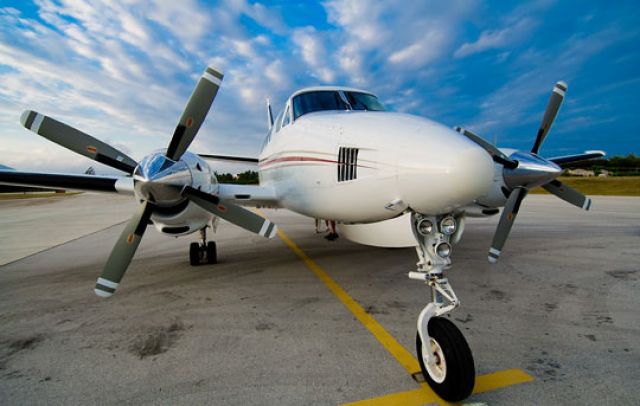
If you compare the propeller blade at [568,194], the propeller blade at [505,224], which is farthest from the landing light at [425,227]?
the propeller blade at [568,194]

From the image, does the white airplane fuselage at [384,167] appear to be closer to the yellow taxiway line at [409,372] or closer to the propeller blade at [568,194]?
the yellow taxiway line at [409,372]

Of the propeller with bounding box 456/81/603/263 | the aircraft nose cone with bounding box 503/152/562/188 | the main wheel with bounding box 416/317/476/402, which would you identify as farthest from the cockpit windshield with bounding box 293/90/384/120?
the main wheel with bounding box 416/317/476/402

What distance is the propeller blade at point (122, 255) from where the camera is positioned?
12.7 feet

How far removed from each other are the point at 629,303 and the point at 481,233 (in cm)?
687

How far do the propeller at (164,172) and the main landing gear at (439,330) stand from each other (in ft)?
6.42

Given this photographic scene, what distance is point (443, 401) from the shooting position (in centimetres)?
248

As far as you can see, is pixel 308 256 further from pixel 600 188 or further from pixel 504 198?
pixel 600 188

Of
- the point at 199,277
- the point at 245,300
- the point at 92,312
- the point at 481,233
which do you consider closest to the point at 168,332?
the point at 245,300

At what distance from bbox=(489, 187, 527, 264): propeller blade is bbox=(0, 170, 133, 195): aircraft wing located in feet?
18.5

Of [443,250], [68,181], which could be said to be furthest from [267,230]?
[68,181]

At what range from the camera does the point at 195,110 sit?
434cm

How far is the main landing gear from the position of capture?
7.93ft

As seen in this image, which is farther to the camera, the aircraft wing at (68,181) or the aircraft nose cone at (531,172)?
the aircraft nose cone at (531,172)

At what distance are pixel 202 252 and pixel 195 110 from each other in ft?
11.7
